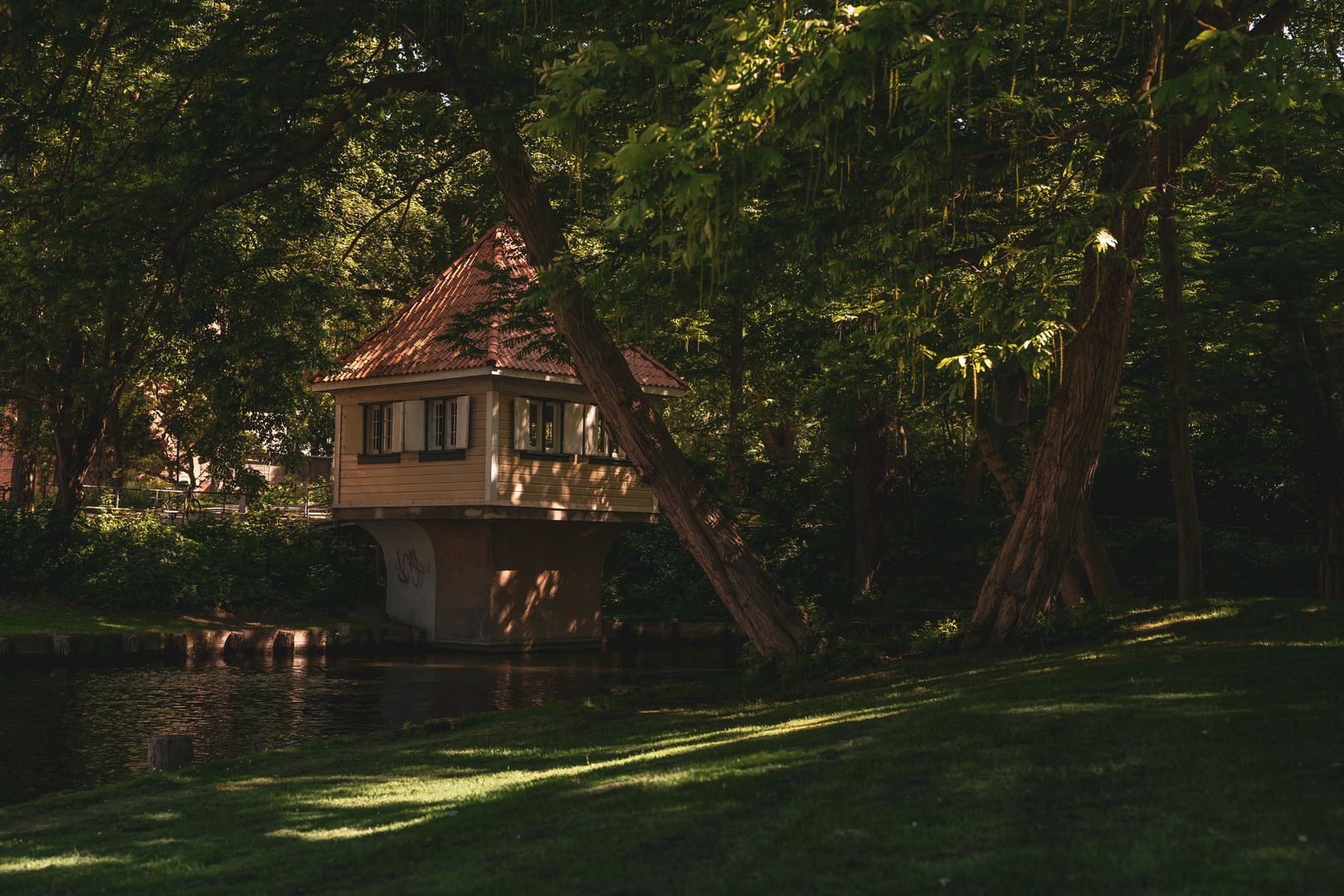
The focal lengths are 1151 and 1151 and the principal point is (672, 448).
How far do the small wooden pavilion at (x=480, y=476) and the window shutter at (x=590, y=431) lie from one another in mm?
42

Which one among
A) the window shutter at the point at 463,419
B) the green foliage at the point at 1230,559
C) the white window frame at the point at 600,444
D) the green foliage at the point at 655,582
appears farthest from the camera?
the green foliage at the point at 655,582

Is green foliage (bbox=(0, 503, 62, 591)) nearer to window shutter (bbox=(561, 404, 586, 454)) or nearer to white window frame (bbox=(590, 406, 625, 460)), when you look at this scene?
window shutter (bbox=(561, 404, 586, 454))

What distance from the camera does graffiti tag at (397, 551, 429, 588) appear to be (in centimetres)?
3031

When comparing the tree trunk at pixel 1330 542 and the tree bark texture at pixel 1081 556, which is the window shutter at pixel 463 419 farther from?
the tree trunk at pixel 1330 542

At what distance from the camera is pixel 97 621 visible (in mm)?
25922

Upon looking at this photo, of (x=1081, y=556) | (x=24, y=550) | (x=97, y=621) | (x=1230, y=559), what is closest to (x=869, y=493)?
(x=1230, y=559)

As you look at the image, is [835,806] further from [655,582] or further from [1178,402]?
[655,582]

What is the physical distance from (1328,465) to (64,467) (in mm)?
28928

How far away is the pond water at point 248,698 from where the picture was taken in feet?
46.8

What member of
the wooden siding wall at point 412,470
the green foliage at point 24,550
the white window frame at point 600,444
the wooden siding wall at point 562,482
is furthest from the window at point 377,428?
the green foliage at point 24,550

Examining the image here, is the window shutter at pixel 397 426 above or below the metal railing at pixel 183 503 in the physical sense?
above

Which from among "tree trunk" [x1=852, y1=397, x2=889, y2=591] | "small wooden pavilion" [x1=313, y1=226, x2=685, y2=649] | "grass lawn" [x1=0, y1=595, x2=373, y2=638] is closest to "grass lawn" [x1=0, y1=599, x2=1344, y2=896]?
"grass lawn" [x1=0, y1=595, x2=373, y2=638]

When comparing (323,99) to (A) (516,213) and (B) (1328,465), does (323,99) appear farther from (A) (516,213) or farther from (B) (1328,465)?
(B) (1328,465)

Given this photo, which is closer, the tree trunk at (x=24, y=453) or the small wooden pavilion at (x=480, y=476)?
the small wooden pavilion at (x=480, y=476)
